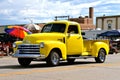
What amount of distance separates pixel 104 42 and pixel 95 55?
1.61 metres

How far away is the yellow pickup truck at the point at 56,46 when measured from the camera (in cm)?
1902

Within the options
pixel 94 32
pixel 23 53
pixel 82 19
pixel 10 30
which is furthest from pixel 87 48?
pixel 82 19

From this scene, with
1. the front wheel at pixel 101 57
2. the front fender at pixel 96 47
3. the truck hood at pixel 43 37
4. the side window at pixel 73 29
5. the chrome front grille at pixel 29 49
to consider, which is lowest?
the front wheel at pixel 101 57

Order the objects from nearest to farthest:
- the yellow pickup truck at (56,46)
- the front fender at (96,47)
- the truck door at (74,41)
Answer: the yellow pickup truck at (56,46) → the truck door at (74,41) → the front fender at (96,47)

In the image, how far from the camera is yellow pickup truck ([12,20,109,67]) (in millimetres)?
19016

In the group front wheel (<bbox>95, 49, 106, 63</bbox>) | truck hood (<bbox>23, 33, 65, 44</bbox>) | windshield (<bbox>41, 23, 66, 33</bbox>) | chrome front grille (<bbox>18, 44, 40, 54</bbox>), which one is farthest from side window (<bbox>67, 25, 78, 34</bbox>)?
chrome front grille (<bbox>18, 44, 40, 54</bbox>)

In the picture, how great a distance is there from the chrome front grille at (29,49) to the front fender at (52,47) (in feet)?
1.00

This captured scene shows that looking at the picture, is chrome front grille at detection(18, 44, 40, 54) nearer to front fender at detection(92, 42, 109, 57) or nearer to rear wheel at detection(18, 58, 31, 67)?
rear wheel at detection(18, 58, 31, 67)

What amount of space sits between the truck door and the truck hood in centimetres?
65

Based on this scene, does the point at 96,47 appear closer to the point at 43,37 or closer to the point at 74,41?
the point at 74,41

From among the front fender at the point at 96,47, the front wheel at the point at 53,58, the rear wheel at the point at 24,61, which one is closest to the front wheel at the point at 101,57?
the front fender at the point at 96,47

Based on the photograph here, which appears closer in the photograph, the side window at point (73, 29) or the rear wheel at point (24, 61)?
the rear wheel at point (24, 61)

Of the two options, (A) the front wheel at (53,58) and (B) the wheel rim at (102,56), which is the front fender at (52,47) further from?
(B) the wheel rim at (102,56)

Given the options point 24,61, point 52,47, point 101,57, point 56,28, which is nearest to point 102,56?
point 101,57
